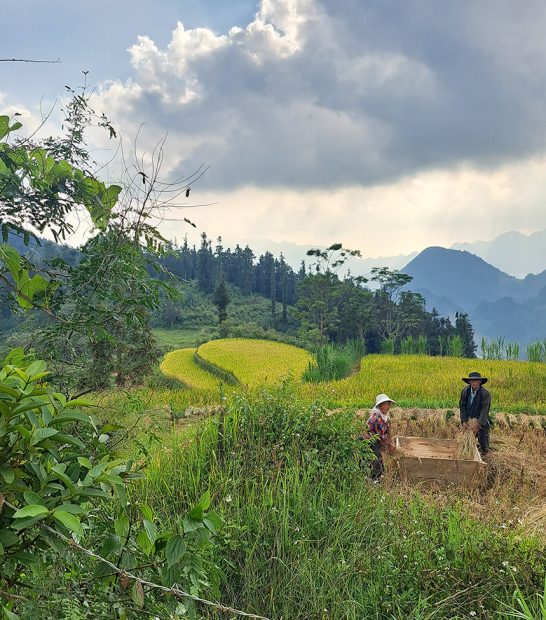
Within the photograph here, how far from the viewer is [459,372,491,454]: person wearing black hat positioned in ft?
21.1

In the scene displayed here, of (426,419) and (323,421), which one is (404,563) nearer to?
(323,421)

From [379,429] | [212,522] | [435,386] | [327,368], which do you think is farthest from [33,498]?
[327,368]

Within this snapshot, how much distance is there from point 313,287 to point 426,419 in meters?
29.9

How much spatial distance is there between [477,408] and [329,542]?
14.3 feet

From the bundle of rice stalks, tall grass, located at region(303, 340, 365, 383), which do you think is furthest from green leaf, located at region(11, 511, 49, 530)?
tall grass, located at region(303, 340, 365, 383)

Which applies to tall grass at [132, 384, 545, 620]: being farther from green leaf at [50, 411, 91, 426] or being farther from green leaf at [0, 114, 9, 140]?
green leaf at [0, 114, 9, 140]

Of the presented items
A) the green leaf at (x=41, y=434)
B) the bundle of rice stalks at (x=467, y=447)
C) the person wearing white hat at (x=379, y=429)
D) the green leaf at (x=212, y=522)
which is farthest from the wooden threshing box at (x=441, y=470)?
the green leaf at (x=41, y=434)

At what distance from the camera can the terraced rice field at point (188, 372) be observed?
1725cm

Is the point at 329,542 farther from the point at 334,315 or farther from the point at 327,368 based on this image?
the point at 334,315

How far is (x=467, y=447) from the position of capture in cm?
575

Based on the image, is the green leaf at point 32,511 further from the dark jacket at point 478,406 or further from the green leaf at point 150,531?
the dark jacket at point 478,406

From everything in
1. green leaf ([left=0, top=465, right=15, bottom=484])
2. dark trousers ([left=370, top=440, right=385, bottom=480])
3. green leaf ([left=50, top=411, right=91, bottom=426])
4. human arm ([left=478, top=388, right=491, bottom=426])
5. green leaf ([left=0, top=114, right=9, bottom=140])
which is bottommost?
dark trousers ([left=370, top=440, right=385, bottom=480])

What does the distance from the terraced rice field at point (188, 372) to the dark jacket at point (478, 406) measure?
9.40 m

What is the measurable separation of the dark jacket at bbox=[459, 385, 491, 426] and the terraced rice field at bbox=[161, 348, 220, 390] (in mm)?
9402
